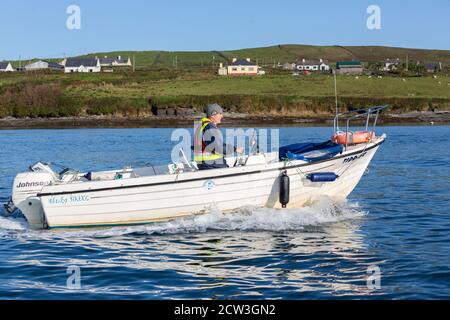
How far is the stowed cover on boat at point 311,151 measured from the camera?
45.0ft

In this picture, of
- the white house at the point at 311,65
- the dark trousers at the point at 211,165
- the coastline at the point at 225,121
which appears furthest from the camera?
the white house at the point at 311,65

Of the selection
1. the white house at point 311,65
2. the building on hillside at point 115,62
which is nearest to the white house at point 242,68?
the white house at point 311,65

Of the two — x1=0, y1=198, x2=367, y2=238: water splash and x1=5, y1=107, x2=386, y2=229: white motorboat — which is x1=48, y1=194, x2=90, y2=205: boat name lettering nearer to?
x1=5, y1=107, x2=386, y2=229: white motorboat

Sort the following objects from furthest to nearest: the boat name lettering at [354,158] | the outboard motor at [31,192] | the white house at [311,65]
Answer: the white house at [311,65]
the boat name lettering at [354,158]
the outboard motor at [31,192]

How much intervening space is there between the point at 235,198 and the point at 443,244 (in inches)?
152

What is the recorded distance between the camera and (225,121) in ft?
190

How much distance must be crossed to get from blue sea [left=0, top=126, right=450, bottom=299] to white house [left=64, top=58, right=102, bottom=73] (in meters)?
120

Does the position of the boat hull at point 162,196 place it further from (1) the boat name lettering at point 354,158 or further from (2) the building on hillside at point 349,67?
(2) the building on hillside at point 349,67

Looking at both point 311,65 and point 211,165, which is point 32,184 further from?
point 311,65

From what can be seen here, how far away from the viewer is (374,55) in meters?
166

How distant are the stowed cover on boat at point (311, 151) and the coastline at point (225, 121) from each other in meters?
40.0

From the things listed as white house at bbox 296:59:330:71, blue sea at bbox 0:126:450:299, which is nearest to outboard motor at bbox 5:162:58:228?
blue sea at bbox 0:126:450:299

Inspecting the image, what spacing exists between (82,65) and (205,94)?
69185 mm

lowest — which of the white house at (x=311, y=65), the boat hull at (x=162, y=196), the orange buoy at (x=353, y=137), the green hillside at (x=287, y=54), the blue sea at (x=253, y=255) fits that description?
the blue sea at (x=253, y=255)
